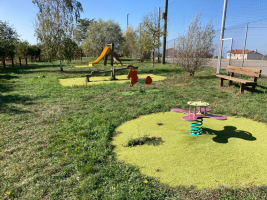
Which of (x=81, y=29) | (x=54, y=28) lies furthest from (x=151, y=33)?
(x=81, y=29)

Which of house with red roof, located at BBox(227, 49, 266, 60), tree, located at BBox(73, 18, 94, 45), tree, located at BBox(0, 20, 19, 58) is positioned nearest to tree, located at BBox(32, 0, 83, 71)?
tree, located at BBox(0, 20, 19, 58)

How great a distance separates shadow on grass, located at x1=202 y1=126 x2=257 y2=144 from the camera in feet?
11.7

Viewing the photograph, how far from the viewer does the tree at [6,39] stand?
1644 cm

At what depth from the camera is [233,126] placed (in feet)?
13.8

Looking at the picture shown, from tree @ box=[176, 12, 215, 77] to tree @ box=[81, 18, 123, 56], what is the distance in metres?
22.8

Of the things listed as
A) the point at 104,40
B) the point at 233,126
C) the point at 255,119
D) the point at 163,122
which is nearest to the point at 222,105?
the point at 255,119

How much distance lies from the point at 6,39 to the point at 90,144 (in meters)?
18.6

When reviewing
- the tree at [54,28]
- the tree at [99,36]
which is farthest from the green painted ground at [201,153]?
the tree at [99,36]

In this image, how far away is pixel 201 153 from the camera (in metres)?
3.10

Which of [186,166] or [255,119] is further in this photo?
[255,119]

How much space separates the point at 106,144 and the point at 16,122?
2.60 m

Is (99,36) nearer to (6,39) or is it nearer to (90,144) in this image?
(6,39)

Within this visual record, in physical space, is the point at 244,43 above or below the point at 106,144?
above

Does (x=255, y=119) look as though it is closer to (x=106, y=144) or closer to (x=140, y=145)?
(x=140, y=145)
